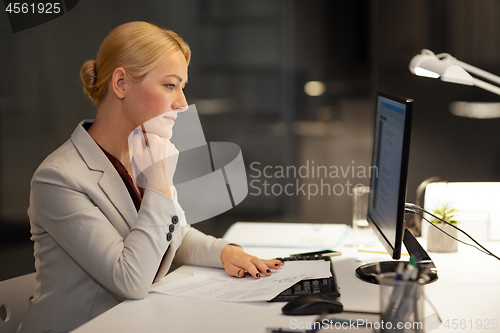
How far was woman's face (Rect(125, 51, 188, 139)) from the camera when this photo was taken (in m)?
1.26

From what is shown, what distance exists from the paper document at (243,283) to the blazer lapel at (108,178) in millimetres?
222

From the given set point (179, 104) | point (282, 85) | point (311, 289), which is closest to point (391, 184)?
point (311, 289)

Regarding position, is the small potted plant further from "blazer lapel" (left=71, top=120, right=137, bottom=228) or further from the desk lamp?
"blazer lapel" (left=71, top=120, right=137, bottom=228)

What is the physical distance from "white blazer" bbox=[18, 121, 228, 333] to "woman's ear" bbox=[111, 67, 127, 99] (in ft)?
0.48

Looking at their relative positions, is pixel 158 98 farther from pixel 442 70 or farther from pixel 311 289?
pixel 442 70

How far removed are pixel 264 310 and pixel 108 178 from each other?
0.54m

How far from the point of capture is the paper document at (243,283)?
1.02 m

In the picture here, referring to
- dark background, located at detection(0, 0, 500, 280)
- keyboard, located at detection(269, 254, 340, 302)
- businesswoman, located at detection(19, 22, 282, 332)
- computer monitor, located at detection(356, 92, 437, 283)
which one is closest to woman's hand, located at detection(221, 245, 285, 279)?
businesswoman, located at detection(19, 22, 282, 332)

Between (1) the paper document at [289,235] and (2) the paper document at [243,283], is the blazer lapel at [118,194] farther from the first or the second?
(1) the paper document at [289,235]

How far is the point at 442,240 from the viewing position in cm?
145

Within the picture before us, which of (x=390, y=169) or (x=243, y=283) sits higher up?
(x=390, y=169)

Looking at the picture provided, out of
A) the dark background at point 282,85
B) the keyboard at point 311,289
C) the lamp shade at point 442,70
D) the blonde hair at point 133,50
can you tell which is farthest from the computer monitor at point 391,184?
the dark background at point 282,85

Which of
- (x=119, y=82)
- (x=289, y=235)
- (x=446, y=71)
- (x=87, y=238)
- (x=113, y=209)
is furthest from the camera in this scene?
(x=289, y=235)

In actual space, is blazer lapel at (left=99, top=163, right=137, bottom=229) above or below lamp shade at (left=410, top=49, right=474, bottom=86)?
below
